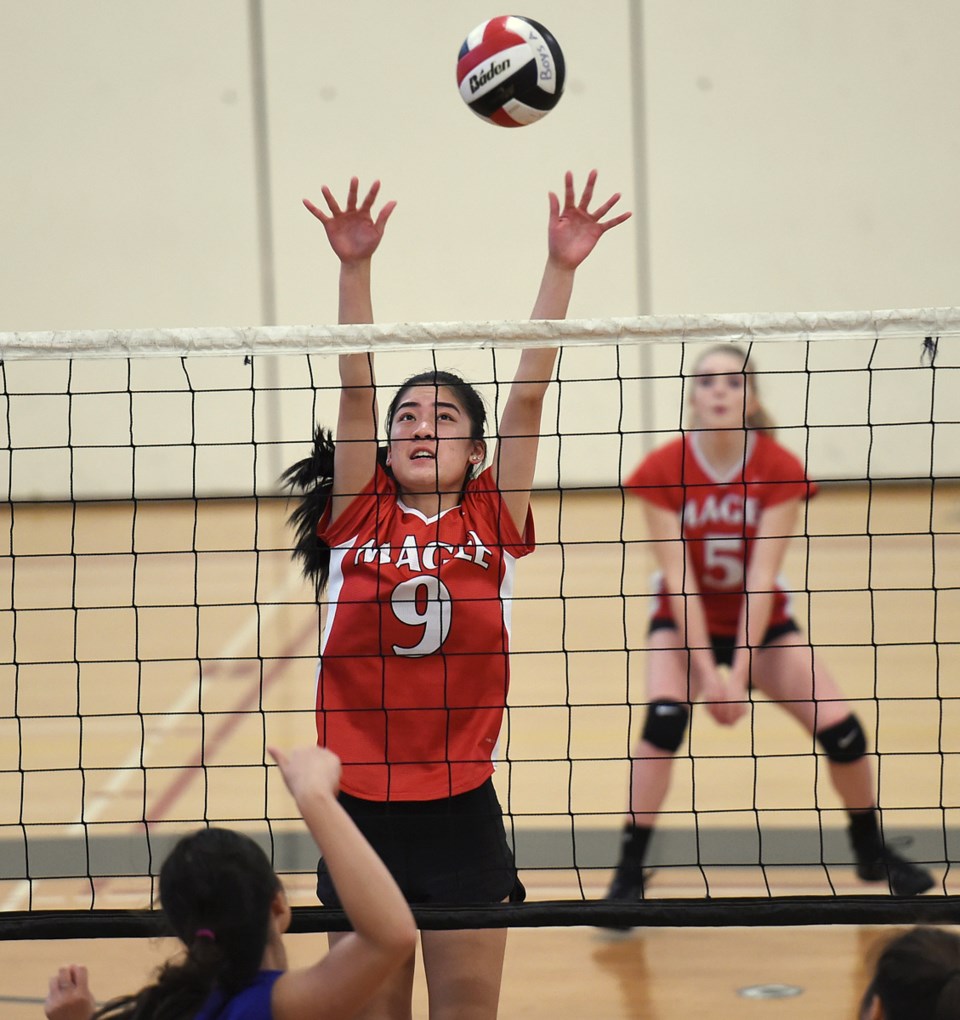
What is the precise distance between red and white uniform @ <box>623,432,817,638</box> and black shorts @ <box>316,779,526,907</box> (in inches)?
64.8

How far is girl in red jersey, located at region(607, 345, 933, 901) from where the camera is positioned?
13.1 ft

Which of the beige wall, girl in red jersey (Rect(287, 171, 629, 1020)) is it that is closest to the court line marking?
girl in red jersey (Rect(287, 171, 629, 1020))

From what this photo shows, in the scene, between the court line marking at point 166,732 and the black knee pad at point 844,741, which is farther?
the court line marking at point 166,732

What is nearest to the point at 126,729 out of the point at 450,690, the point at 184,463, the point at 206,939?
the point at 450,690

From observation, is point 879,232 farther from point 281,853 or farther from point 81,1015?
point 81,1015

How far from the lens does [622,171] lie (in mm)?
10617

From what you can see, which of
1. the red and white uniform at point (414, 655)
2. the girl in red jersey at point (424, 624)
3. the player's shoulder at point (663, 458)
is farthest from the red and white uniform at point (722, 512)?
the red and white uniform at point (414, 655)

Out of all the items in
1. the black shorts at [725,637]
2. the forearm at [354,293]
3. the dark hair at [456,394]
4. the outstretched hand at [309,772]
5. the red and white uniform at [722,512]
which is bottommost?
the black shorts at [725,637]

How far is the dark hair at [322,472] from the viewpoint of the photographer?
289cm

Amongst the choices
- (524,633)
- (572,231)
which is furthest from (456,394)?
(524,633)

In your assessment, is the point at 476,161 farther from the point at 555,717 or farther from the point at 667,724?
the point at 667,724

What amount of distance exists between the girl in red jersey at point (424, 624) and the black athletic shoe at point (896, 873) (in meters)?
1.40

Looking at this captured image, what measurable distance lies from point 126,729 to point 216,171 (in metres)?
5.99

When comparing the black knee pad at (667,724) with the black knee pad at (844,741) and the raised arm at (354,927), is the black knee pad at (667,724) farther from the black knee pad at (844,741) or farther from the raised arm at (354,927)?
the raised arm at (354,927)
